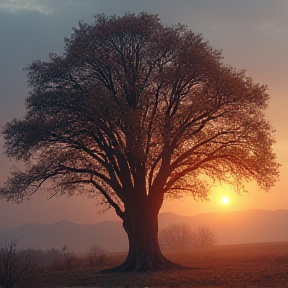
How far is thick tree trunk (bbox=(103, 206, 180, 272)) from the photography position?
34.4m

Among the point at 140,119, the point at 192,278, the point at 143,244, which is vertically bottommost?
the point at 192,278

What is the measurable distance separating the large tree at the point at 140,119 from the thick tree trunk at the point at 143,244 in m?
→ 0.07

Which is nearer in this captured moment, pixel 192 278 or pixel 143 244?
pixel 192 278

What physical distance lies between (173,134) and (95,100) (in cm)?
523

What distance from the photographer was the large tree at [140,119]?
33688 millimetres

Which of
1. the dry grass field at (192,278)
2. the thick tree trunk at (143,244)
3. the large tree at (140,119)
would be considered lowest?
the dry grass field at (192,278)

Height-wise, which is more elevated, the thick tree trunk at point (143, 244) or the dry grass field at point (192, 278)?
the thick tree trunk at point (143, 244)

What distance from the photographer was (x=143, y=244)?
34.7 metres

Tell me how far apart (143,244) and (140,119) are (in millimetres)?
8244

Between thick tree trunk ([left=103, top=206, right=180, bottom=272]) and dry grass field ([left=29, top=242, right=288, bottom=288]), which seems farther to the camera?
thick tree trunk ([left=103, top=206, right=180, bottom=272])

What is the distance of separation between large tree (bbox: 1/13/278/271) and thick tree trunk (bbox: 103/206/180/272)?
0.07 metres

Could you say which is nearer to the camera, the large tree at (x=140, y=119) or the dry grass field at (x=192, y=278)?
the dry grass field at (x=192, y=278)

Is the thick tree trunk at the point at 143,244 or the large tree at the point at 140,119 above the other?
the large tree at the point at 140,119

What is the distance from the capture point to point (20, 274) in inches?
906
